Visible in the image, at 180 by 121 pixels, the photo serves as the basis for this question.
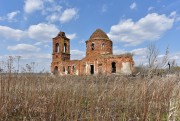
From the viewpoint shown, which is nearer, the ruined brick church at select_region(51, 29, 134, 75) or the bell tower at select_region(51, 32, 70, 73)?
the ruined brick church at select_region(51, 29, 134, 75)

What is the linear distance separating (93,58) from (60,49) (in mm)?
7414

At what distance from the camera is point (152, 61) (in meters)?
2.72

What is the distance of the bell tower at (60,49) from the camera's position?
4316 cm

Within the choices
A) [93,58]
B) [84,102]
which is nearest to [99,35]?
[93,58]

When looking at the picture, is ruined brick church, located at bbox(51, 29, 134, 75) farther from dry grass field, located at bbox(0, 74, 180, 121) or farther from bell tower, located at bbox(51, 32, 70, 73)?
dry grass field, located at bbox(0, 74, 180, 121)

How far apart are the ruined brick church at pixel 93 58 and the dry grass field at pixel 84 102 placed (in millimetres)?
32602

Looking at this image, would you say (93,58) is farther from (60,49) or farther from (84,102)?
(84,102)

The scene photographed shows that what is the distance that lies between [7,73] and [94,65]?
118 ft

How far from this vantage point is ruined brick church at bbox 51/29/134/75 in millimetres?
37875

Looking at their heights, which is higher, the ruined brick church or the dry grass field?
the ruined brick church

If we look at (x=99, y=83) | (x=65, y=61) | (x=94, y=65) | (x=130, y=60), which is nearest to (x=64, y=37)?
(x=65, y=61)

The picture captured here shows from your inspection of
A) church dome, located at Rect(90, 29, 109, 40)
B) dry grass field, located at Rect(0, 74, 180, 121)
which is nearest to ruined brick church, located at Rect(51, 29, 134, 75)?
→ church dome, located at Rect(90, 29, 109, 40)

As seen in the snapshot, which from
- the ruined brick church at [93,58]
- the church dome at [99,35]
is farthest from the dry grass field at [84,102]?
the church dome at [99,35]

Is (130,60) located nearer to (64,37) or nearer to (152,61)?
(64,37)
